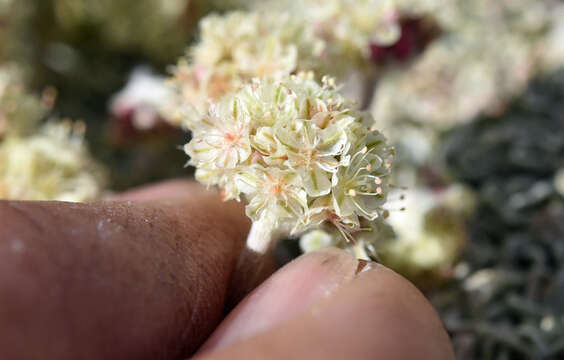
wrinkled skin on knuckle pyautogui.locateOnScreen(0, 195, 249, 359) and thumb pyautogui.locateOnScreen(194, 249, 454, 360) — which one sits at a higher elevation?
wrinkled skin on knuckle pyautogui.locateOnScreen(0, 195, 249, 359)

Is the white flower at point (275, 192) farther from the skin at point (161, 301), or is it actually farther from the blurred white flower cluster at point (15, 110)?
the blurred white flower cluster at point (15, 110)

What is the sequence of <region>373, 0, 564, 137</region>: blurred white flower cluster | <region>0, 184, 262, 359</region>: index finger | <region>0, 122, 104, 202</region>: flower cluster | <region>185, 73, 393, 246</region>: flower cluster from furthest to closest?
<region>373, 0, 564, 137</region>: blurred white flower cluster → <region>0, 122, 104, 202</region>: flower cluster → <region>185, 73, 393, 246</region>: flower cluster → <region>0, 184, 262, 359</region>: index finger

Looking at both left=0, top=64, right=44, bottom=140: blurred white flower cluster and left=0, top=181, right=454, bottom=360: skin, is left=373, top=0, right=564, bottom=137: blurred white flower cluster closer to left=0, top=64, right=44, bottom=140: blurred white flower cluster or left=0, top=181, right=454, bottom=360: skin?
left=0, top=64, right=44, bottom=140: blurred white flower cluster

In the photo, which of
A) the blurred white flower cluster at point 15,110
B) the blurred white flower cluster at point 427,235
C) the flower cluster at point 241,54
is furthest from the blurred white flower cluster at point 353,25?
the blurred white flower cluster at point 15,110

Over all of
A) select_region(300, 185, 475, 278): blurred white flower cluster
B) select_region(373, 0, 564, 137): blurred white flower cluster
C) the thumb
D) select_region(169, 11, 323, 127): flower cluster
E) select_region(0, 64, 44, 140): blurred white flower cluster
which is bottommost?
select_region(300, 185, 475, 278): blurred white flower cluster

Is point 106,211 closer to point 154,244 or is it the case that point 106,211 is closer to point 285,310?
point 154,244

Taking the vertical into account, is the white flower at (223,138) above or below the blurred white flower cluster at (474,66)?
above

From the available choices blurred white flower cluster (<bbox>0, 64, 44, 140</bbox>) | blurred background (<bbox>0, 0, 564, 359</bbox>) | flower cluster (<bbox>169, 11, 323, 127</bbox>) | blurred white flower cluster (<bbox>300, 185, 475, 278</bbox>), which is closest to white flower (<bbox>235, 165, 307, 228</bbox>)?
blurred background (<bbox>0, 0, 564, 359</bbox>)
